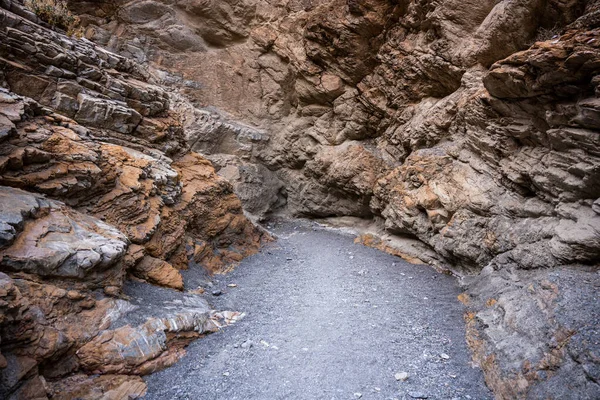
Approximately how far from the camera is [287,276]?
28.2 ft

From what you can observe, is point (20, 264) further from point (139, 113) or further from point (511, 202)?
point (511, 202)

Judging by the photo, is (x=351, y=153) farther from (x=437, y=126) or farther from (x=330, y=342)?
(x=330, y=342)

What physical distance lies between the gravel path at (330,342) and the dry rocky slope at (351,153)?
0.61m

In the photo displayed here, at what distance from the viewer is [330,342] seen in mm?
5305

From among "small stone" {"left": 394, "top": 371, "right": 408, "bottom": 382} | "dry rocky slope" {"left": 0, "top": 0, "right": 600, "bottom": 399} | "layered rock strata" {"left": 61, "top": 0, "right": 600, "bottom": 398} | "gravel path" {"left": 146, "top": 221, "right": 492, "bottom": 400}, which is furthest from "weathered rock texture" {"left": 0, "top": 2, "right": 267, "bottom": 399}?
"layered rock strata" {"left": 61, "top": 0, "right": 600, "bottom": 398}

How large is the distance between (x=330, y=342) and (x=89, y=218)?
5.21 m

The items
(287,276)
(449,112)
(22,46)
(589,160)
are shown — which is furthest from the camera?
(449,112)

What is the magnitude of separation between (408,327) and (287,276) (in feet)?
12.2

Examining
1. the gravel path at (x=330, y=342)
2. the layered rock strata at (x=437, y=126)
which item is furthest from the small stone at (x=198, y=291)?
the layered rock strata at (x=437, y=126)

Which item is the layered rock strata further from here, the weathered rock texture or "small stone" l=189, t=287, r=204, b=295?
"small stone" l=189, t=287, r=204, b=295

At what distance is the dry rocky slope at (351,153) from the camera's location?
4.58m

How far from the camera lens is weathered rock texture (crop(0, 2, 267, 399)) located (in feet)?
12.6

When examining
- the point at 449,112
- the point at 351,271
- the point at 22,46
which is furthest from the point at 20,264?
the point at 449,112

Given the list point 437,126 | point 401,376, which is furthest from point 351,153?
point 401,376
